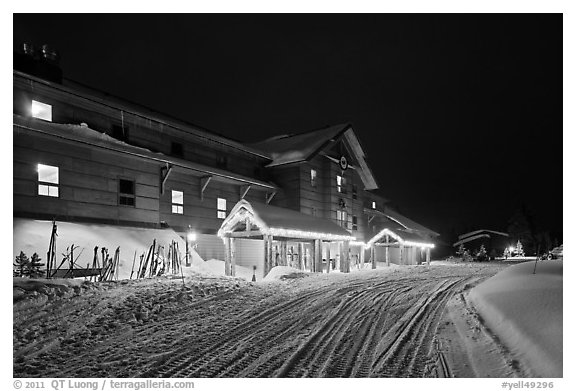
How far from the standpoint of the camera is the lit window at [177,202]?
23.5 meters

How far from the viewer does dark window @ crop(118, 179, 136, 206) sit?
20.3 meters

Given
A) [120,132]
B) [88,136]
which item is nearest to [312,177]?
[120,132]

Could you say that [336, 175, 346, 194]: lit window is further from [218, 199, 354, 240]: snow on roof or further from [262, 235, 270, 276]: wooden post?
[262, 235, 270, 276]: wooden post

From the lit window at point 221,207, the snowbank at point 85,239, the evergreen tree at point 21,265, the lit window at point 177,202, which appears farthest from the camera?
the lit window at point 221,207

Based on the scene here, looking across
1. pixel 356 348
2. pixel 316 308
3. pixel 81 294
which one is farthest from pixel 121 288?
pixel 356 348

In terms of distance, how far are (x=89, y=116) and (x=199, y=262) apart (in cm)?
883

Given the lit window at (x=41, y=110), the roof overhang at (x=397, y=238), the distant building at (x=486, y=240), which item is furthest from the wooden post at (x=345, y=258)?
the distant building at (x=486, y=240)

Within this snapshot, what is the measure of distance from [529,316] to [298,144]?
2667 centimetres

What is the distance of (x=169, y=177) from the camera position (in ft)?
76.3

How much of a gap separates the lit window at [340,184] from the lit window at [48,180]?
21.5 metres

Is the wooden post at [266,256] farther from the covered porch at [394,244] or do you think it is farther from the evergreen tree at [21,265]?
the covered porch at [394,244]

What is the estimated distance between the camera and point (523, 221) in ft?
228

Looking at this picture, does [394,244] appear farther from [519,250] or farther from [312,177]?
[519,250]
